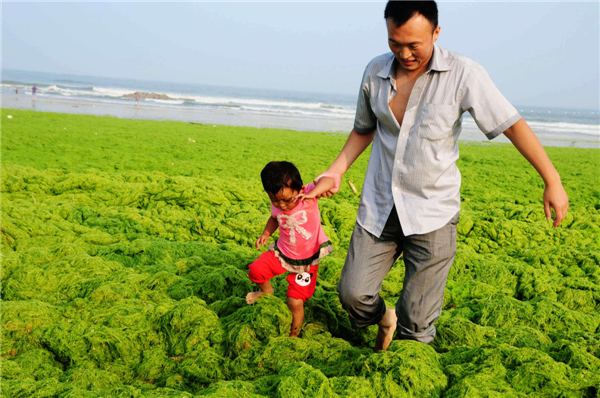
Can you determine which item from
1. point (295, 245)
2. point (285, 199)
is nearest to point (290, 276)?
point (295, 245)

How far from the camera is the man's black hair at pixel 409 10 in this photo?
225 cm

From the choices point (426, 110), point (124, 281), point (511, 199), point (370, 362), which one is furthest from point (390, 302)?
point (511, 199)

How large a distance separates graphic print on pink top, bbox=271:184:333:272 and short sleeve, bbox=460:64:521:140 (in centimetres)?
124

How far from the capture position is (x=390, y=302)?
3832 mm

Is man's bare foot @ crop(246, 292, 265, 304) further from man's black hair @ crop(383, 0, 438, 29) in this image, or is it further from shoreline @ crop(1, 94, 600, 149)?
shoreline @ crop(1, 94, 600, 149)

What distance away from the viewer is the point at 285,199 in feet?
10.2

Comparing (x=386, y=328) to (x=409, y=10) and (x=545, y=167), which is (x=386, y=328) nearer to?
(x=545, y=167)

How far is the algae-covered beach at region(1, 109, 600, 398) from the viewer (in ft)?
7.66

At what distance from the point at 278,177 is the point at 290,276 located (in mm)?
740

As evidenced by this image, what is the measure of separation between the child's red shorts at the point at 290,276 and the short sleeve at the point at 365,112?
1038 millimetres

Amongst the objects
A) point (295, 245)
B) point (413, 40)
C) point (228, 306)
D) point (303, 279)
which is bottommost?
point (228, 306)

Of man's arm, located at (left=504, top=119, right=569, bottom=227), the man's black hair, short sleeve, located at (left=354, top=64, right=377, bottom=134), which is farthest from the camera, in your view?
short sleeve, located at (left=354, top=64, right=377, bottom=134)

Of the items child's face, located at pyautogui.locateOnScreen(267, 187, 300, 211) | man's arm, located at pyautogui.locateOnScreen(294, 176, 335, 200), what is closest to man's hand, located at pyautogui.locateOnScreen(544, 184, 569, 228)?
man's arm, located at pyautogui.locateOnScreen(294, 176, 335, 200)

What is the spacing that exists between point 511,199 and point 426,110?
6890mm
